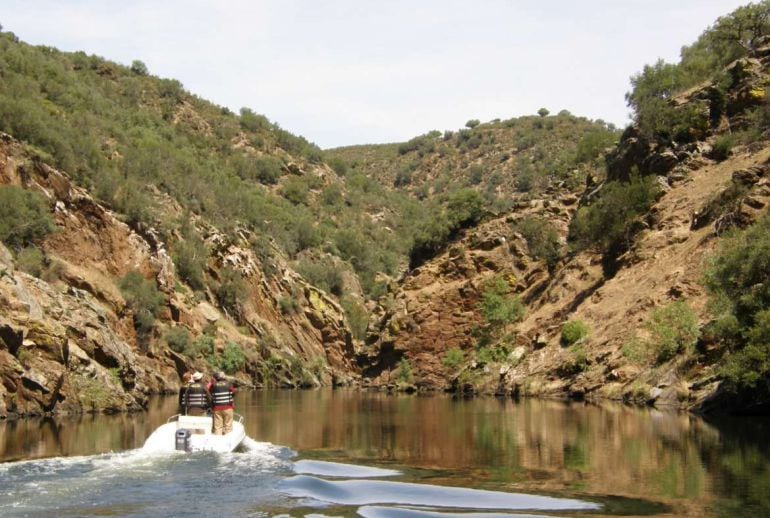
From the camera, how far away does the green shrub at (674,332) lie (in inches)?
1711

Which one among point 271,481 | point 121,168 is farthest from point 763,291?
point 121,168

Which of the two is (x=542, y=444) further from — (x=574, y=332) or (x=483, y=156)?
(x=483, y=156)

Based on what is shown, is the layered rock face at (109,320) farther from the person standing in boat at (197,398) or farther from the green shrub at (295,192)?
the green shrub at (295,192)

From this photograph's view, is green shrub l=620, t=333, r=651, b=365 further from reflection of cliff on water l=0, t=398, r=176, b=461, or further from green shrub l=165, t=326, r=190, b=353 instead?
green shrub l=165, t=326, r=190, b=353

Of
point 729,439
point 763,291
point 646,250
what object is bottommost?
point 729,439

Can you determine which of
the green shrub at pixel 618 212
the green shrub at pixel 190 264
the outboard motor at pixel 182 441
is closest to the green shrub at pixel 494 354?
the green shrub at pixel 618 212

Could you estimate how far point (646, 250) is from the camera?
5978 centimetres

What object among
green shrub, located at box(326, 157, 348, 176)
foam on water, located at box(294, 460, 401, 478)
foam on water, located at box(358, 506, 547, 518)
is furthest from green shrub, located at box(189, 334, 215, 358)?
green shrub, located at box(326, 157, 348, 176)

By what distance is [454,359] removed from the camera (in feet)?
249

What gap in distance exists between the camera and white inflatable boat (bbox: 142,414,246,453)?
22266 mm

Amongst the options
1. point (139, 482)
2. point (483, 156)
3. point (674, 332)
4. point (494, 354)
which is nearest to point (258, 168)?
point (483, 156)

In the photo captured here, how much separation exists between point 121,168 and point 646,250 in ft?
177

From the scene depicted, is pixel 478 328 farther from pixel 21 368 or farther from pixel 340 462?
pixel 340 462

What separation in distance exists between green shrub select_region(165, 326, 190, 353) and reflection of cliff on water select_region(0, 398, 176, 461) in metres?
27.3
